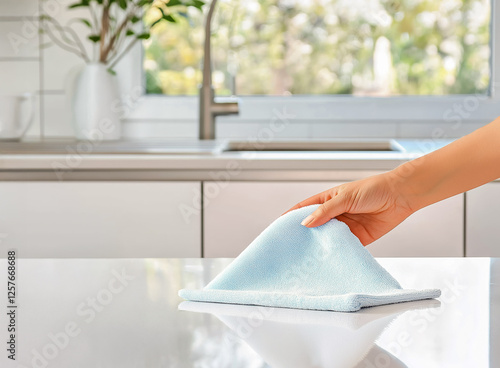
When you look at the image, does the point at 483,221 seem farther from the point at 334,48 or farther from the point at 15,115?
the point at 15,115

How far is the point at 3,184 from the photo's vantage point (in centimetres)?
143

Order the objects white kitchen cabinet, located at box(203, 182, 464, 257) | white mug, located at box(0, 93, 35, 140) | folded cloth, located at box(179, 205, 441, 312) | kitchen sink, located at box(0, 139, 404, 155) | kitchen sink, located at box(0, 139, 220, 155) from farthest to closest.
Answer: white mug, located at box(0, 93, 35, 140), kitchen sink, located at box(0, 139, 404, 155), kitchen sink, located at box(0, 139, 220, 155), white kitchen cabinet, located at box(203, 182, 464, 257), folded cloth, located at box(179, 205, 441, 312)

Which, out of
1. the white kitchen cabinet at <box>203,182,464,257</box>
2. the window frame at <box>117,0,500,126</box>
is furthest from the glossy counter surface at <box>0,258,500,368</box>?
the window frame at <box>117,0,500,126</box>

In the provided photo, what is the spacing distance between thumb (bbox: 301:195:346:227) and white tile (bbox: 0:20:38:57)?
1704 millimetres

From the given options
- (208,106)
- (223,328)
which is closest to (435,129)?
(208,106)

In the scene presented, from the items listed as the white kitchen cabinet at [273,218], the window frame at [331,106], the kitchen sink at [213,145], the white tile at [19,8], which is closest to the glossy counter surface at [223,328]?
the white kitchen cabinet at [273,218]

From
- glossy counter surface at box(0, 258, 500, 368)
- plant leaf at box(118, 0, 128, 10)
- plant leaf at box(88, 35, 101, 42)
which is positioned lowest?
glossy counter surface at box(0, 258, 500, 368)

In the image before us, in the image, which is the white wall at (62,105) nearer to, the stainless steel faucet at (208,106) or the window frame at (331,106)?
the window frame at (331,106)

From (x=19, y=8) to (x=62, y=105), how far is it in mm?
332

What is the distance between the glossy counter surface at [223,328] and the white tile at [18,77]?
1.57 meters

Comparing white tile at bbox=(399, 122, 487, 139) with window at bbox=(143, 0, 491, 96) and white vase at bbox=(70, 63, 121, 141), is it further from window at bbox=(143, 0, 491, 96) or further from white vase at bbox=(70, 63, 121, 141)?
white vase at bbox=(70, 63, 121, 141)

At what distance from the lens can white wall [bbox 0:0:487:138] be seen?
2.11m

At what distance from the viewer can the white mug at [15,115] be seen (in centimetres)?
184

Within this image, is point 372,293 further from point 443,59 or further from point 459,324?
point 443,59
